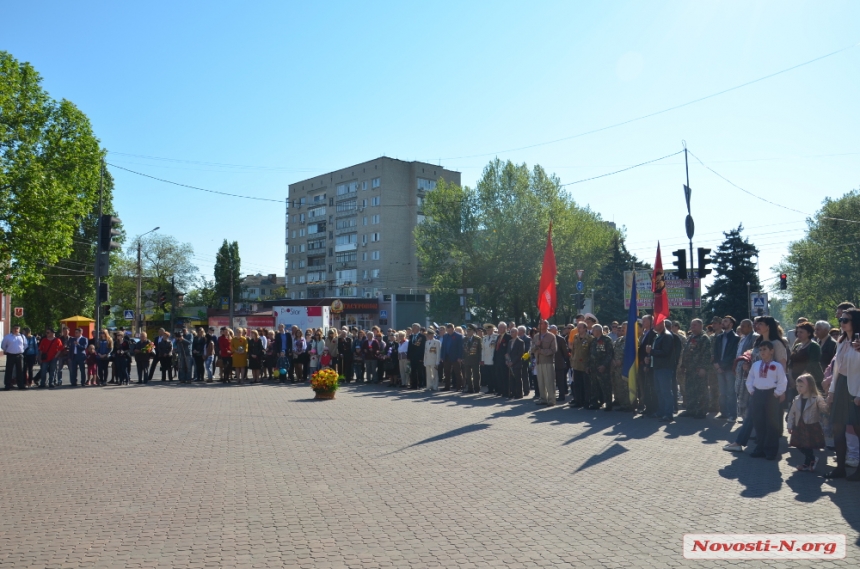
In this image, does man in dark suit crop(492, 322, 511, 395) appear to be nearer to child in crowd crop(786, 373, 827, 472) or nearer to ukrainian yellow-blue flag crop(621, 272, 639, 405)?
ukrainian yellow-blue flag crop(621, 272, 639, 405)

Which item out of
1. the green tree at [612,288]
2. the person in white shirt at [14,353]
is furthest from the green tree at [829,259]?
the person in white shirt at [14,353]

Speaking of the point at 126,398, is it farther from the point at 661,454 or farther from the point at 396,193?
the point at 396,193

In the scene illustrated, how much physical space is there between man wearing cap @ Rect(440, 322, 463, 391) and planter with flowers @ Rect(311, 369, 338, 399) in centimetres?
412

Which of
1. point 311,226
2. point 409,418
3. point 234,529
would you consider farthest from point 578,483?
point 311,226

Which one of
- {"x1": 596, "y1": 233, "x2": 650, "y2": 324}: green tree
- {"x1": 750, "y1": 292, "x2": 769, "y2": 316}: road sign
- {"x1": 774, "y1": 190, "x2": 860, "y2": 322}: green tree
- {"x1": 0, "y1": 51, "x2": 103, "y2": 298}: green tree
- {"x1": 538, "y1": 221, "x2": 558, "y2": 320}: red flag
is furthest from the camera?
{"x1": 774, "y1": 190, "x2": 860, "y2": 322}: green tree

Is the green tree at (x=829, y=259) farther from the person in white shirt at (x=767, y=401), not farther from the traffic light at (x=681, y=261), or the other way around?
the person in white shirt at (x=767, y=401)

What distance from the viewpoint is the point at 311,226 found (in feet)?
316

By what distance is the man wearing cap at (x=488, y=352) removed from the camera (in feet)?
63.9

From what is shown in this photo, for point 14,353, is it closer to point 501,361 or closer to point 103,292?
point 103,292

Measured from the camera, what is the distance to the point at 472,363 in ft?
65.3

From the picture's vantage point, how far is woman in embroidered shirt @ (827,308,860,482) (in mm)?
8219

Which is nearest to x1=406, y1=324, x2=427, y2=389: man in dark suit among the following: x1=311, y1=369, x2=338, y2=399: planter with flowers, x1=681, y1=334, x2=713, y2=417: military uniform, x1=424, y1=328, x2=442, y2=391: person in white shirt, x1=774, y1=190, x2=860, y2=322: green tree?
x1=424, y1=328, x2=442, y2=391: person in white shirt

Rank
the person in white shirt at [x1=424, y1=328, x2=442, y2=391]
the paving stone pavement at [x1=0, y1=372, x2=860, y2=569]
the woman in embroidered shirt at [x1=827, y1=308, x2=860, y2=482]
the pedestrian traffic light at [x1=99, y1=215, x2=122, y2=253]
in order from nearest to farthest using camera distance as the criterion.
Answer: the paving stone pavement at [x1=0, y1=372, x2=860, y2=569], the woman in embroidered shirt at [x1=827, y1=308, x2=860, y2=482], the person in white shirt at [x1=424, y1=328, x2=442, y2=391], the pedestrian traffic light at [x1=99, y1=215, x2=122, y2=253]

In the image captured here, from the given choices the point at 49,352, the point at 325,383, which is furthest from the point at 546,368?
the point at 49,352
